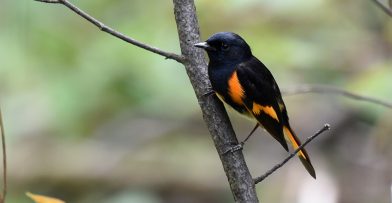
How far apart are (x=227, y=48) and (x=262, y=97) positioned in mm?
221

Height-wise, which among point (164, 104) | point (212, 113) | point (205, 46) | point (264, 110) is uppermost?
point (164, 104)

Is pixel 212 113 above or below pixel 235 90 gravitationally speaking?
below

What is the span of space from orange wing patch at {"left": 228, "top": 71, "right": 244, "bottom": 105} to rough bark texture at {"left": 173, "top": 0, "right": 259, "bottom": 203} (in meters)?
0.24

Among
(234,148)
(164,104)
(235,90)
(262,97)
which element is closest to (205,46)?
(235,90)

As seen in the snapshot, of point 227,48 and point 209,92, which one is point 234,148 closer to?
point 209,92

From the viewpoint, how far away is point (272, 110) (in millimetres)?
2475

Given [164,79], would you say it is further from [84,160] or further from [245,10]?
[84,160]

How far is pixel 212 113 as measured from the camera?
6.84 ft

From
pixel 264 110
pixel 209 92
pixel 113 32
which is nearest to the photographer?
pixel 113 32

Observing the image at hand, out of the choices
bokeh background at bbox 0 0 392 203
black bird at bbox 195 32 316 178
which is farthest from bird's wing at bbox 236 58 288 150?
bokeh background at bbox 0 0 392 203

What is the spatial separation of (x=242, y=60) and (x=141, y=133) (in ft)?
8.32

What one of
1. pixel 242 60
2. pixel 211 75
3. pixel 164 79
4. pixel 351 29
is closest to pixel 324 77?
pixel 351 29

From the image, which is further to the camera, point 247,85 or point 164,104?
point 164,104

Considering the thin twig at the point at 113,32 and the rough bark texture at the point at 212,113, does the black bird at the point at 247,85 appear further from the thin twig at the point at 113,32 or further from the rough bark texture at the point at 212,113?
the thin twig at the point at 113,32
